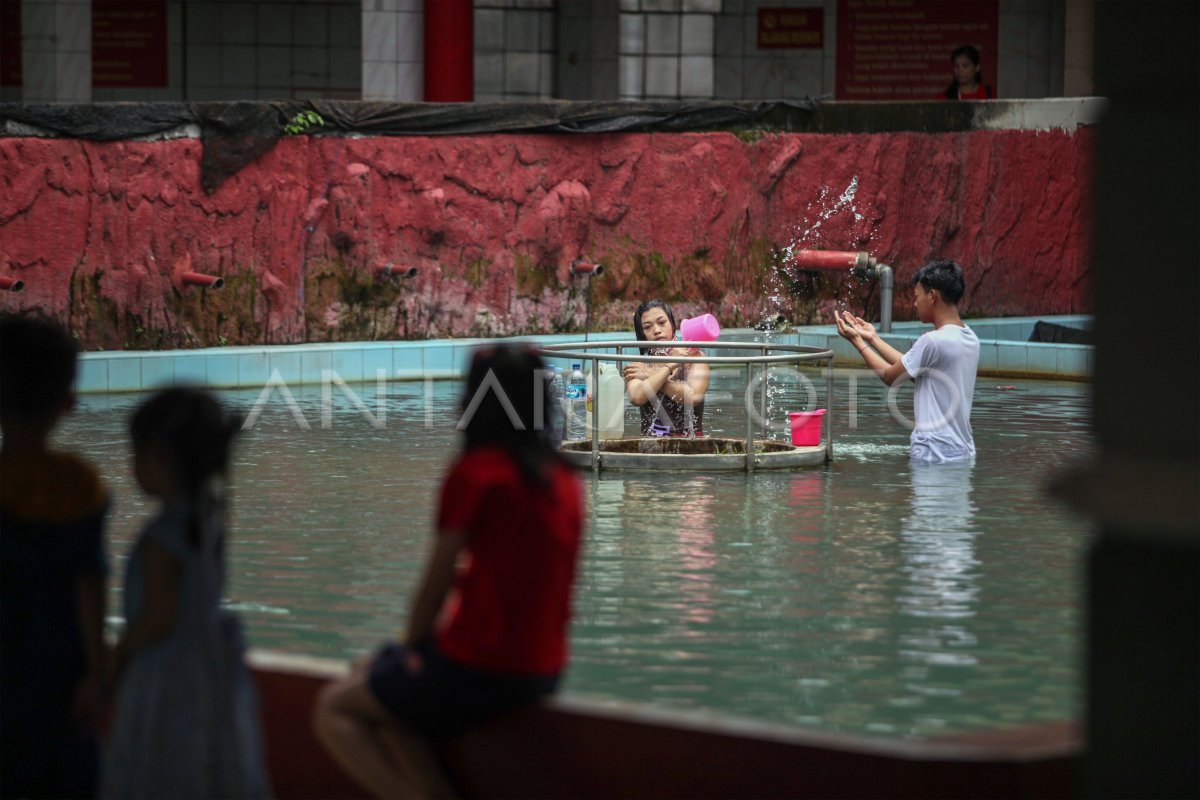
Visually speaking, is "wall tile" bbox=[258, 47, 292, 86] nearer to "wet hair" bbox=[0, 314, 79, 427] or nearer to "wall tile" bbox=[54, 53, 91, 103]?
"wall tile" bbox=[54, 53, 91, 103]

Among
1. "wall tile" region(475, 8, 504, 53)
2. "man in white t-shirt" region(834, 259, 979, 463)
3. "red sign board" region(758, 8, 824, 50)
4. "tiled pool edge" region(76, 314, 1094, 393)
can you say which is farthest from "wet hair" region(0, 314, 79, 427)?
"red sign board" region(758, 8, 824, 50)

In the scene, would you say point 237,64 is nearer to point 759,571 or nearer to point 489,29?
point 489,29

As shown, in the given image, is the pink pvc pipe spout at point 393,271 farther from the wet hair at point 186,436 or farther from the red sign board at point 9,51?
the wet hair at point 186,436

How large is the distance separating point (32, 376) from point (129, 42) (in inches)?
1003

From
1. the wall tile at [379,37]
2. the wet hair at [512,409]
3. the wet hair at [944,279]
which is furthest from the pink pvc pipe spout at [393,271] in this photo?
the wet hair at [512,409]

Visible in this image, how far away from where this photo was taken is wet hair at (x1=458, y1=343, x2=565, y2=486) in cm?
413

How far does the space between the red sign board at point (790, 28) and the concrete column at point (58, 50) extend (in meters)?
10.0

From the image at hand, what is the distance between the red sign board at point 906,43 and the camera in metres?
27.5

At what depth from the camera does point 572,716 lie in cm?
457

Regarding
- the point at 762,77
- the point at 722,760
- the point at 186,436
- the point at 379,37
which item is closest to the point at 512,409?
the point at 186,436

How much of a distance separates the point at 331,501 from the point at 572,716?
19.2ft

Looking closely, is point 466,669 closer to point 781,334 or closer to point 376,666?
point 376,666

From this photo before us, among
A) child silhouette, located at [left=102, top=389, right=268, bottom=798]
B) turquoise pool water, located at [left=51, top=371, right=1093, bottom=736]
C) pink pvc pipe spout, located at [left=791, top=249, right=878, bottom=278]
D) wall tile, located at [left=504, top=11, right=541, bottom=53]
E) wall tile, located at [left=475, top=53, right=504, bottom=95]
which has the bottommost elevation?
turquoise pool water, located at [left=51, top=371, right=1093, bottom=736]

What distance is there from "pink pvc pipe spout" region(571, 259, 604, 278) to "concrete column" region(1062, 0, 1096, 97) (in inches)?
346
